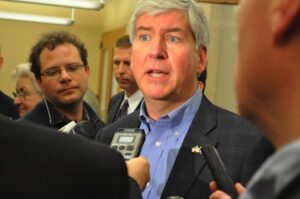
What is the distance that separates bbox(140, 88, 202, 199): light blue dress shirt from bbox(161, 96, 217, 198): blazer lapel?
2cm

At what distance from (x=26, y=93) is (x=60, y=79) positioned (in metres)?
1.43

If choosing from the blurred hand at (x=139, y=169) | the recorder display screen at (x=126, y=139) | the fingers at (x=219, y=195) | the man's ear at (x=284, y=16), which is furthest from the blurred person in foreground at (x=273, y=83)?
the recorder display screen at (x=126, y=139)

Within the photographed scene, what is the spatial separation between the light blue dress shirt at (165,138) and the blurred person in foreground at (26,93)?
6.16 ft

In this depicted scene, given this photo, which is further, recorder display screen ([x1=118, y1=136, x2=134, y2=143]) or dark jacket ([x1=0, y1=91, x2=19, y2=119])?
dark jacket ([x1=0, y1=91, x2=19, y2=119])

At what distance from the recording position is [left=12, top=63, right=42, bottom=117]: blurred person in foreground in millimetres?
3297

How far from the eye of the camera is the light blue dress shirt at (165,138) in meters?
1.41

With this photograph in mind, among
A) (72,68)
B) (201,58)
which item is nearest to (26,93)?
(72,68)

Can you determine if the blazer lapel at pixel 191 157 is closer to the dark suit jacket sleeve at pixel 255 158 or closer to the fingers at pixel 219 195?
the dark suit jacket sleeve at pixel 255 158

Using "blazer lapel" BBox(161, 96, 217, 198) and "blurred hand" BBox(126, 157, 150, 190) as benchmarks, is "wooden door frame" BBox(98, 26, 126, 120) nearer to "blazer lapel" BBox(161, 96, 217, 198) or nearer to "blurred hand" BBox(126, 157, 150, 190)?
"blazer lapel" BBox(161, 96, 217, 198)

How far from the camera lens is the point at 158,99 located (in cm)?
147

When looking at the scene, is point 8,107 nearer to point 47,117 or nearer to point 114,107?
point 114,107

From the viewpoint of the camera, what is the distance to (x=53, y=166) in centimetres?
59

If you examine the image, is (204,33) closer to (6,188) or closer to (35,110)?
(35,110)

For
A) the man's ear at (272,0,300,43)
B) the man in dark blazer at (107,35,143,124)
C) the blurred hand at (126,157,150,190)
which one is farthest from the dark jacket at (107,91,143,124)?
the man's ear at (272,0,300,43)
